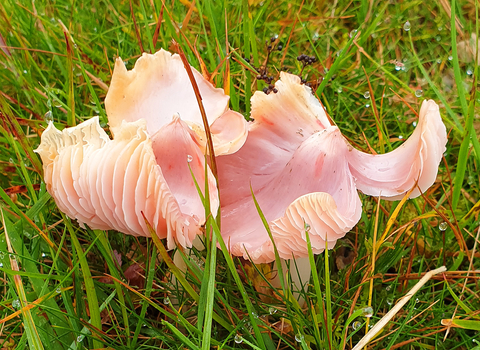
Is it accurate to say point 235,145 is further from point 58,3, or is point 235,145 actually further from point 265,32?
point 58,3

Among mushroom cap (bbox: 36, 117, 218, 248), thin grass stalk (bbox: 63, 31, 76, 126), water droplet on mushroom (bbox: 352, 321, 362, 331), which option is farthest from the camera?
thin grass stalk (bbox: 63, 31, 76, 126)

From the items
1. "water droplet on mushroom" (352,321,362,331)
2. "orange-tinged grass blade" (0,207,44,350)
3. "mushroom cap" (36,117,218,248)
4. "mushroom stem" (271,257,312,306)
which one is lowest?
"water droplet on mushroom" (352,321,362,331)

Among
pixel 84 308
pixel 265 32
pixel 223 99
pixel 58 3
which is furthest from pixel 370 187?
pixel 58 3

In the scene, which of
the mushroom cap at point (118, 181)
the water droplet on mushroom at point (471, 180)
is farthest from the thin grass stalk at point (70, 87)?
the water droplet on mushroom at point (471, 180)

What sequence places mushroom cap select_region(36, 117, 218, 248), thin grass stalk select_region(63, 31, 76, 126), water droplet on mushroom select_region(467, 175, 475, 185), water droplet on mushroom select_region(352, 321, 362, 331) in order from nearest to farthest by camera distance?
mushroom cap select_region(36, 117, 218, 248), water droplet on mushroom select_region(352, 321, 362, 331), thin grass stalk select_region(63, 31, 76, 126), water droplet on mushroom select_region(467, 175, 475, 185)

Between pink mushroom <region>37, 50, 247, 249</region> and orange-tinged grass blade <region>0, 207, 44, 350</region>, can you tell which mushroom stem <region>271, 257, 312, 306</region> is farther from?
orange-tinged grass blade <region>0, 207, 44, 350</region>

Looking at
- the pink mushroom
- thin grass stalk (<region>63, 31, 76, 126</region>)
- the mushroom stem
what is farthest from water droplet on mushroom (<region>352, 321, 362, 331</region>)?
thin grass stalk (<region>63, 31, 76, 126</region>)

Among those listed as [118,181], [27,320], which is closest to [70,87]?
[118,181]
